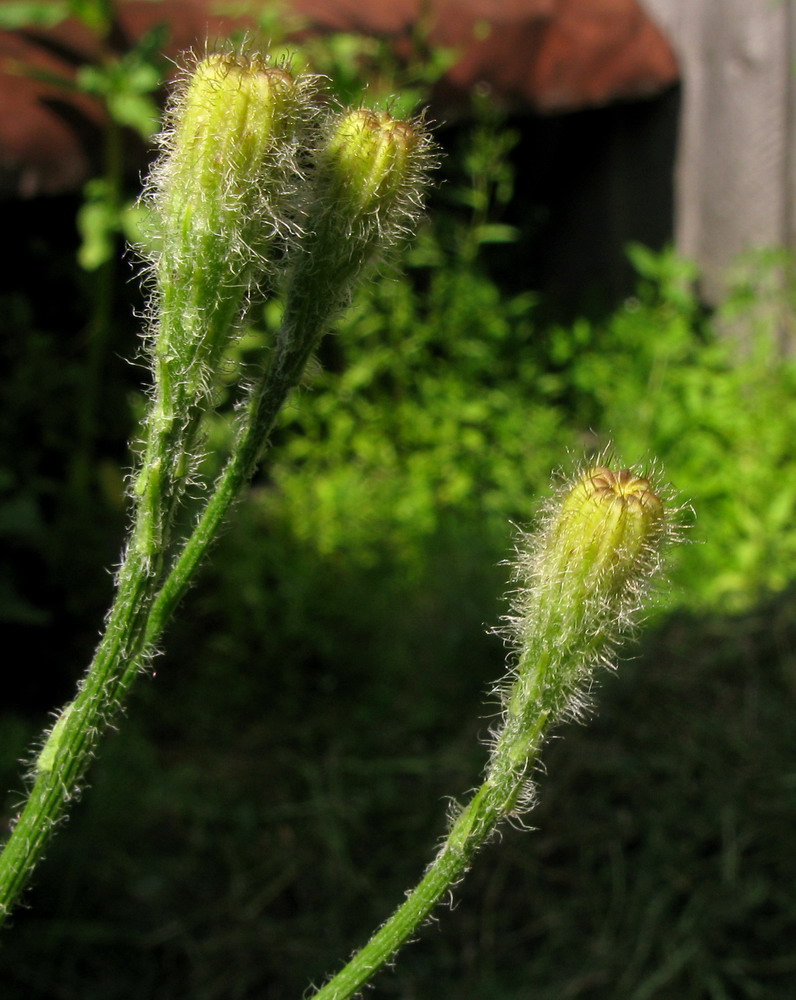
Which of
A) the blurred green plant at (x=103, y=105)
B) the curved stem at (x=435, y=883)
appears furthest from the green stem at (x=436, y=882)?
the blurred green plant at (x=103, y=105)

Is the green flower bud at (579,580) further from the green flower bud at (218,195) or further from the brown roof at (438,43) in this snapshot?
the brown roof at (438,43)

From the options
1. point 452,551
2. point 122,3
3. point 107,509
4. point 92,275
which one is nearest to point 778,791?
point 452,551

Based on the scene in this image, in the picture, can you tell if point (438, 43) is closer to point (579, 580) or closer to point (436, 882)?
point (579, 580)

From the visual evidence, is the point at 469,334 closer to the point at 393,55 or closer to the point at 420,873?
the point at 393,55

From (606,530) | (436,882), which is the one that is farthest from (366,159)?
(436,882)

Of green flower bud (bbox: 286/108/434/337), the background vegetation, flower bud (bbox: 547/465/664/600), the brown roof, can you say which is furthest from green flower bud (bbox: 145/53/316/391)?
the brown roof

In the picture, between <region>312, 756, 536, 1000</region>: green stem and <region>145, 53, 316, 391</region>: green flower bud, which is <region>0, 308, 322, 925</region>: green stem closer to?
<region>145, 53, 316, 391</region>: green flower bud
